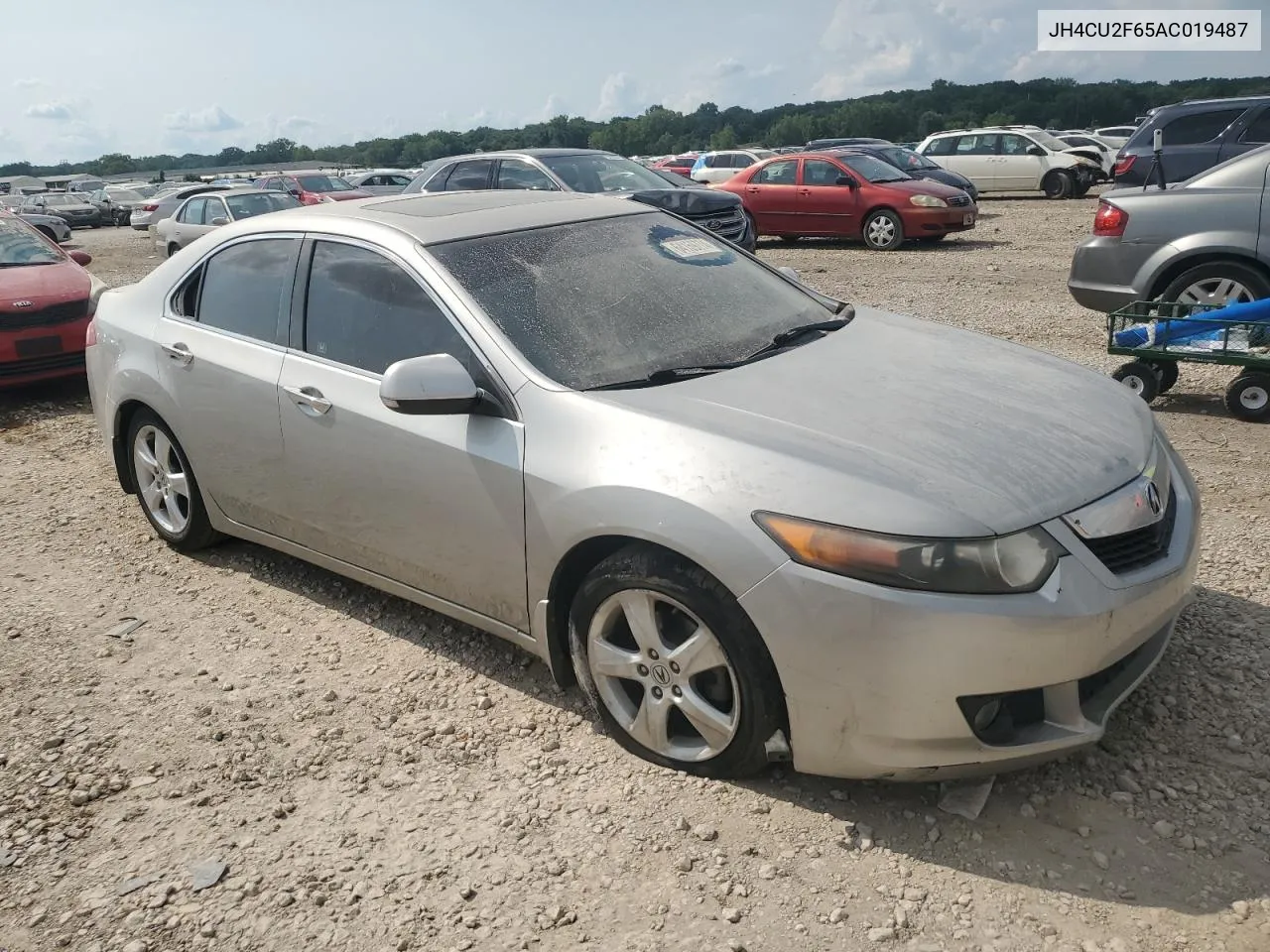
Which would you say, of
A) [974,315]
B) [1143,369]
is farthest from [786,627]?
[974,315]

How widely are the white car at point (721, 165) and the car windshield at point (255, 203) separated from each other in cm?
1161

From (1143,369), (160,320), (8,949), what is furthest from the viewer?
(1143,369)

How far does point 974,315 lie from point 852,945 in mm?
8344

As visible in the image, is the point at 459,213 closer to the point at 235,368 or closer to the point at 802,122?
the point at 235,368

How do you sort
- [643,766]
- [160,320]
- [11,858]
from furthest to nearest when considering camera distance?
[160,320], [643,766], [11,858]

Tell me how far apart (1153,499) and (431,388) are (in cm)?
212

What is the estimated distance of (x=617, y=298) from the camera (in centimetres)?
367

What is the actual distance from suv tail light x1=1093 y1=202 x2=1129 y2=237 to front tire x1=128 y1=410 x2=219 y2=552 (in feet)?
19.3

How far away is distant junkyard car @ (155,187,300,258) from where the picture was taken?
17312mm

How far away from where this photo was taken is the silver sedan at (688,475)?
104 inches

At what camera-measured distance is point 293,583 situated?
4719mm

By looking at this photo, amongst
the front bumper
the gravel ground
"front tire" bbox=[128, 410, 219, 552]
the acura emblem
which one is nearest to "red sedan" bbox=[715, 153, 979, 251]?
the gravel ground

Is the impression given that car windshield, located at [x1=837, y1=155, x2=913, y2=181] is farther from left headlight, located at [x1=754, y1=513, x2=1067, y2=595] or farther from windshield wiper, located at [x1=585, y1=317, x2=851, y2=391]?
left headlight, located at [x1=754, y1=513, x2=1067, y2=595]

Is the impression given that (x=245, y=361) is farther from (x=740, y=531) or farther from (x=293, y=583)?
(x=740, y=531)
